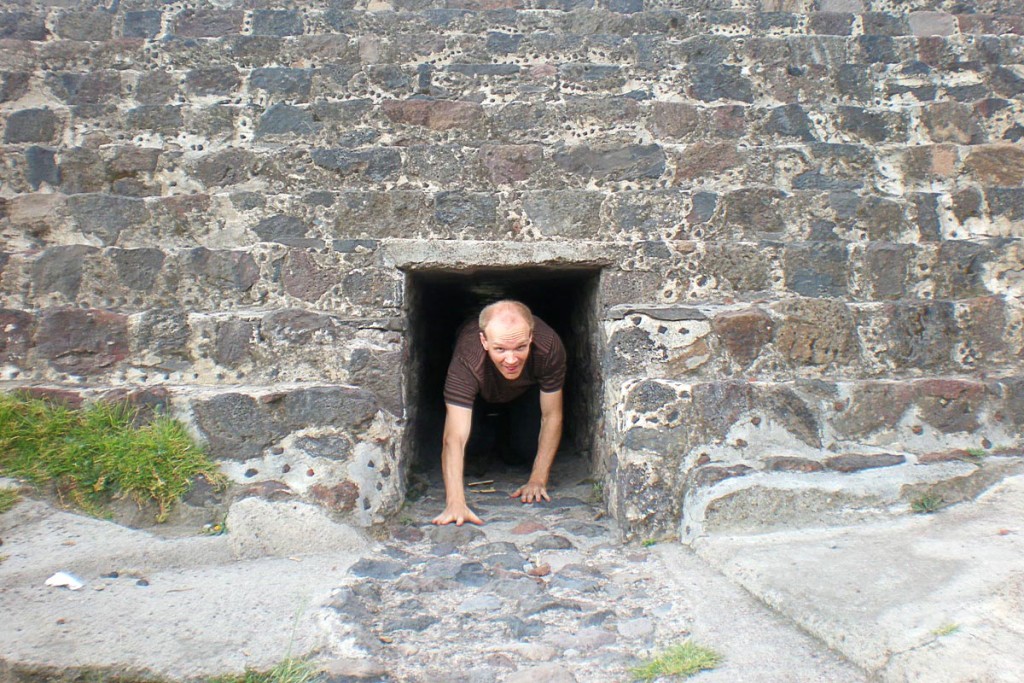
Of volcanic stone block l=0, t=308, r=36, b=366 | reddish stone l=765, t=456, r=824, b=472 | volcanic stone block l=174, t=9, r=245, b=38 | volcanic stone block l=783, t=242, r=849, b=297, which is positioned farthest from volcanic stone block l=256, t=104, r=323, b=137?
reddish stone l=765, t=456, r=824, b=472

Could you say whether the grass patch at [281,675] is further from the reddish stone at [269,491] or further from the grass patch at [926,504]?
the grass patch at [926,504]

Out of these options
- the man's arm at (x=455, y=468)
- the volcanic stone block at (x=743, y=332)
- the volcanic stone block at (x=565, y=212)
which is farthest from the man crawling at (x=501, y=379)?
the volcanic stone block at (x=743, y=332)

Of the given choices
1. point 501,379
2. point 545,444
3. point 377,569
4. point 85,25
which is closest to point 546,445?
point 545,444

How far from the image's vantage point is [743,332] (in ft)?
11.4

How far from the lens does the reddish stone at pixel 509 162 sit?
3682 mm

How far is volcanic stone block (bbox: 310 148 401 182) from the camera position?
366 cm

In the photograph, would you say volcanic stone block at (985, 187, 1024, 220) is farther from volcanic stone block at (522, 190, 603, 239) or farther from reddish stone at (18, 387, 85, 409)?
reddish stone at (18, 387, 85, 409)

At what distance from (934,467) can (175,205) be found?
10.9ft

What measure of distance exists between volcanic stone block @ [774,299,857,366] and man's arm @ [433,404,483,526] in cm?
142

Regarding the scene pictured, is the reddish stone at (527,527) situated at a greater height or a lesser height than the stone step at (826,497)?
lesser

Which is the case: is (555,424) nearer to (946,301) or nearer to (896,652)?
(946,301)

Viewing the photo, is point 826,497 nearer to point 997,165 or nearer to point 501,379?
point 501,379

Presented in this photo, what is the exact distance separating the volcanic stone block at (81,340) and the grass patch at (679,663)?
2.42 m

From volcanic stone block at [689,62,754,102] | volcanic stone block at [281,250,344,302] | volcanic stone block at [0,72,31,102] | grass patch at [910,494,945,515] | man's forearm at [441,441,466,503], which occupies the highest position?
volcanic stone block at [689,62,754,102]
